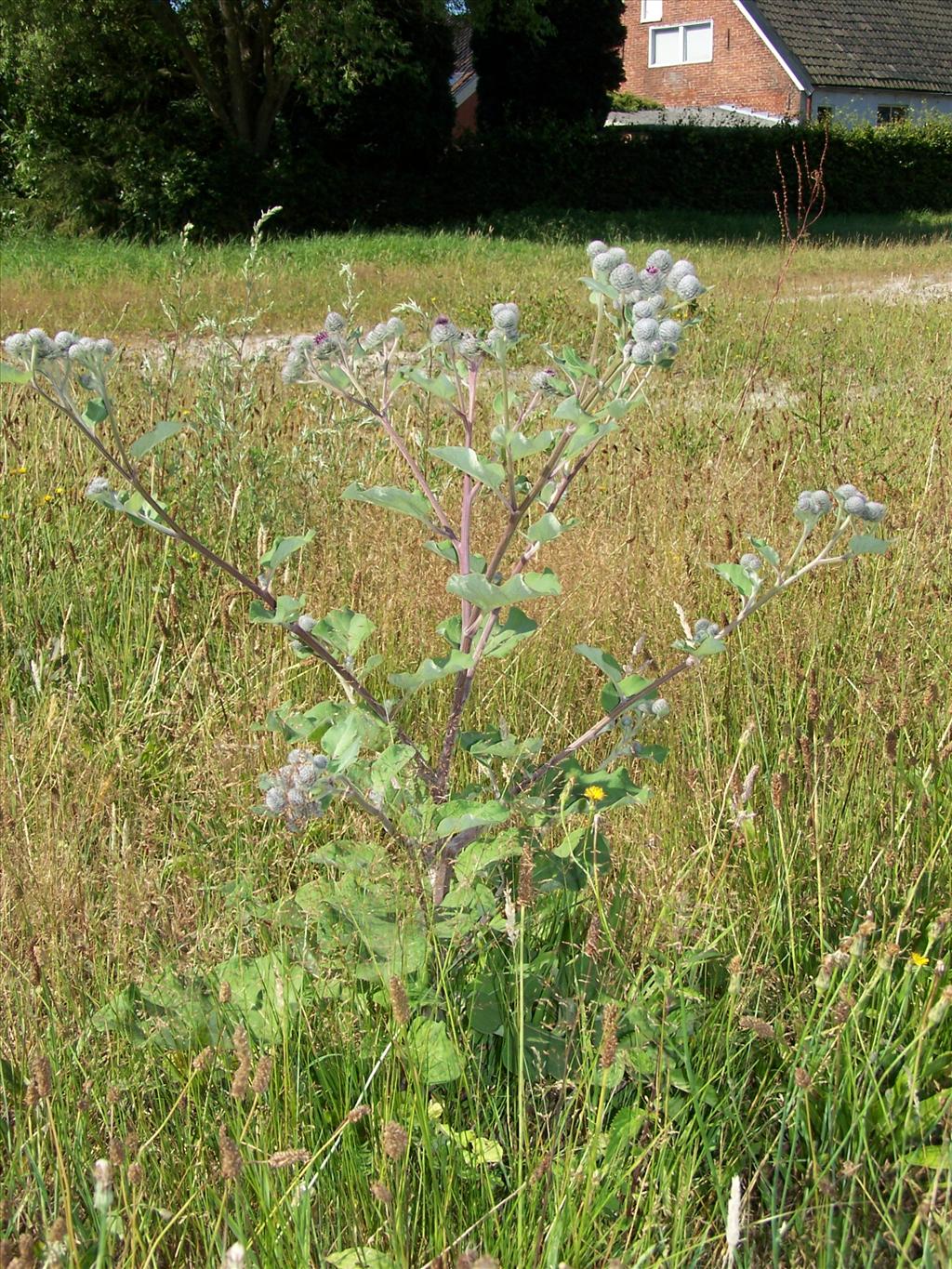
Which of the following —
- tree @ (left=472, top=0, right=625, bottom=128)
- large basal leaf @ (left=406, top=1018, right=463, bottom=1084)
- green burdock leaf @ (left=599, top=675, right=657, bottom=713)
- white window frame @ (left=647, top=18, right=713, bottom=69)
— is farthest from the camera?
white window frame @ (left=647, top=18, right=713, bottom=69)

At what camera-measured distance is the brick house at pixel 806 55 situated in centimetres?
3005

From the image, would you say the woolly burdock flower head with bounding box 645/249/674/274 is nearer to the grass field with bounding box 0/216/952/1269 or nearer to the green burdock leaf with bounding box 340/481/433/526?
the green burdock leaf with bounding box 340/481/433/526

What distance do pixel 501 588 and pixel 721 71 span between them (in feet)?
114

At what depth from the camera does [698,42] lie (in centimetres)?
3259

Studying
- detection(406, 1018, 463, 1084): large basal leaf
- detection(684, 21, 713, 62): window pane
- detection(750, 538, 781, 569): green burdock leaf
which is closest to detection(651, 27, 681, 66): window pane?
detection(684, 21, 713, 62): window pane

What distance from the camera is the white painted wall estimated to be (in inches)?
1187

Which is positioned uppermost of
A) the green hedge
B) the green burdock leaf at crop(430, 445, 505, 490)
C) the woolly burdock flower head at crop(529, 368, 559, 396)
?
the green hedge

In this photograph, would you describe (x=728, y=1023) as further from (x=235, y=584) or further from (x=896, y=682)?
(x=235, y=584)

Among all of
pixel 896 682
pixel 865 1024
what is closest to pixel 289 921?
pixel 865 1024

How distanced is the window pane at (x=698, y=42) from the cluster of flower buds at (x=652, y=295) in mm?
34720

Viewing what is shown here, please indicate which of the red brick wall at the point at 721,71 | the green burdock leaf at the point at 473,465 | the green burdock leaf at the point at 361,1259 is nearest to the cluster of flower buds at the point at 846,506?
the green burdock leaf at the point at 473,465

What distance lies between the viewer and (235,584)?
10.1ft

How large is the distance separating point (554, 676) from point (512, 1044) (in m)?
1.26

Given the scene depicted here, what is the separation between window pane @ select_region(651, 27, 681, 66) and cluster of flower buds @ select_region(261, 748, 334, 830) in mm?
36493
